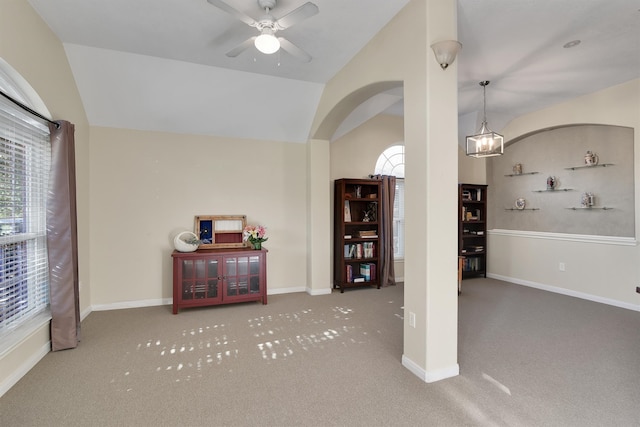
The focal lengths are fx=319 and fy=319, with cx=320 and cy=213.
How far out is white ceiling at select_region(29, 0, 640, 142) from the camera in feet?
9.05

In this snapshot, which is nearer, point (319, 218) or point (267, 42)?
point (267, 42)

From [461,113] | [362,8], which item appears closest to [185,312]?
[362,8]

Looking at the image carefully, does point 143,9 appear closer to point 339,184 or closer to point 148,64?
point 148,64

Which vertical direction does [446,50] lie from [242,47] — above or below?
below

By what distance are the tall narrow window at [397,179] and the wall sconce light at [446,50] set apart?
336 centimetres

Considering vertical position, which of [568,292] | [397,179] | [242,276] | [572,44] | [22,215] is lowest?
[568,292]

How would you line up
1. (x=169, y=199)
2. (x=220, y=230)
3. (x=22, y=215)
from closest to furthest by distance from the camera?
(x=22, y=215) → (x=169, y=199) → (x=220, y=230)

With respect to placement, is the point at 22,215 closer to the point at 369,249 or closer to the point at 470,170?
the point at 369,249

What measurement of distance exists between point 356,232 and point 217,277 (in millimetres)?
2366

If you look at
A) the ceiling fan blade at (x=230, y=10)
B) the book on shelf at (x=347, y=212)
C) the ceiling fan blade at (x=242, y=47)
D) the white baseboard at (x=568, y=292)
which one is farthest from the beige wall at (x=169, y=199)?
the white baseboard at (x=568, y=292)

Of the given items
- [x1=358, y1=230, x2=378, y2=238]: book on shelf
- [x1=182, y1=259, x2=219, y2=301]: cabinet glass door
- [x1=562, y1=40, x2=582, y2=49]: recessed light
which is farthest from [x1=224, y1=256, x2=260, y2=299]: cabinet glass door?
[x1=562, y1=40, x2=582, y2=49]: recessed light

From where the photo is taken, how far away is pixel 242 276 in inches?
168

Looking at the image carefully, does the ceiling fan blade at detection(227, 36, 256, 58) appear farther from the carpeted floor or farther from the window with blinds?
the carpeted floor

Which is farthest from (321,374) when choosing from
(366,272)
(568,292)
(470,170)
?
(470,170)
